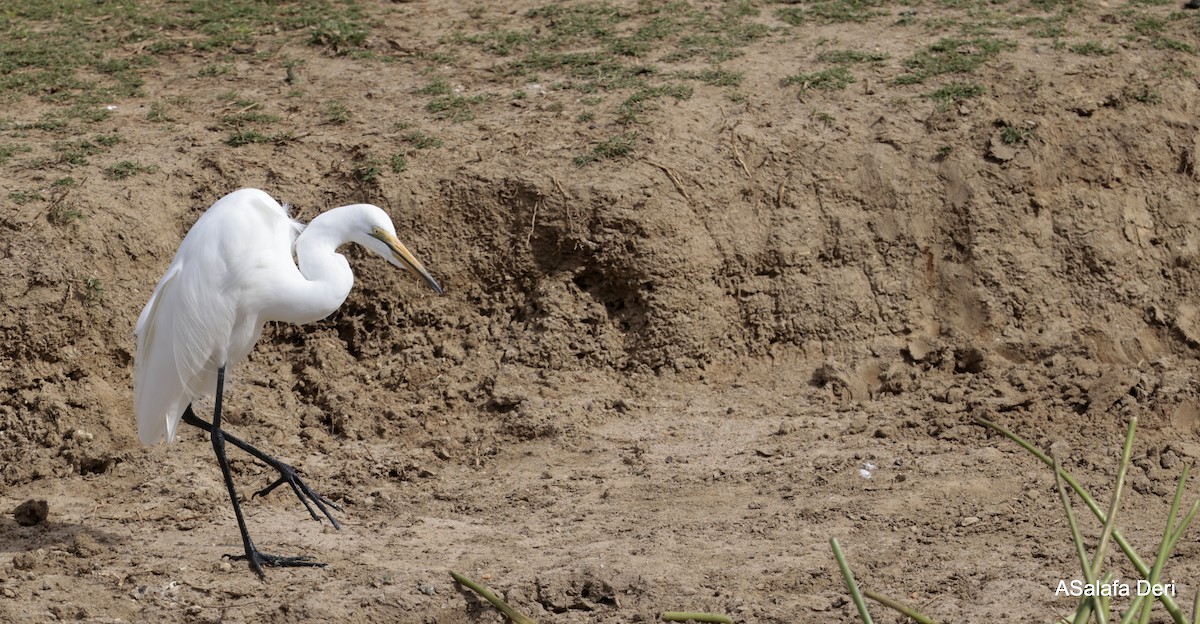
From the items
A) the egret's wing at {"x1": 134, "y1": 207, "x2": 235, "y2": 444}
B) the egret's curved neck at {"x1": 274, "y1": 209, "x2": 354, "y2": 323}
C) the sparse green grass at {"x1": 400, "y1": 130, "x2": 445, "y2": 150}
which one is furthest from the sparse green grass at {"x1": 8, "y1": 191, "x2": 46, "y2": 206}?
the egret's curved neck at {"x1": 274, "y1": 209, "x2": 354, "y2": 323}

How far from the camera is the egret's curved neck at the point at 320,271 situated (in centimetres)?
452

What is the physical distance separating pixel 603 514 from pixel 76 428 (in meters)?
2.37

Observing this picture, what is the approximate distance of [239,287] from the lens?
4566 mm

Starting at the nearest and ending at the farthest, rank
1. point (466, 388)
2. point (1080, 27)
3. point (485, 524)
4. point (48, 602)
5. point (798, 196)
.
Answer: point (48, 602), point (485, 524), point (466, 388), point (798, 196), point (1080, 27)

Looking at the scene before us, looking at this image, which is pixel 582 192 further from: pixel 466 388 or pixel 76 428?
pixel 76 428

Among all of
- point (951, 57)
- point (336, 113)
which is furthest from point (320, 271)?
point (951, 57)

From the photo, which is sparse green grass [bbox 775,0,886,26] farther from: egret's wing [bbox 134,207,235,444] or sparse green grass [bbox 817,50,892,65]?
egret's wing [bbox 134,207,235,444]

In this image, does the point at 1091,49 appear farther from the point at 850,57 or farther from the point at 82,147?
the point at 82,147

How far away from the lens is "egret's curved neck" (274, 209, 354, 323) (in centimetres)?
452

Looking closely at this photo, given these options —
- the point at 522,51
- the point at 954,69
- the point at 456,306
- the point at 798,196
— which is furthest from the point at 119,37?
the point at 954,69

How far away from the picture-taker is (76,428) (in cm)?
532

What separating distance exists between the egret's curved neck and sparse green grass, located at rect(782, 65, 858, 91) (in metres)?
3.24

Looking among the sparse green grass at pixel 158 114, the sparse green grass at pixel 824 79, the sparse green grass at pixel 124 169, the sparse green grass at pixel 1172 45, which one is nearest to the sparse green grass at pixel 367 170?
the sparse green grass at pixel 124 169

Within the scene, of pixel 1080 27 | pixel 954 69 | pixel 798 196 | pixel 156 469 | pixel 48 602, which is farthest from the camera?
pixel 1080 27
